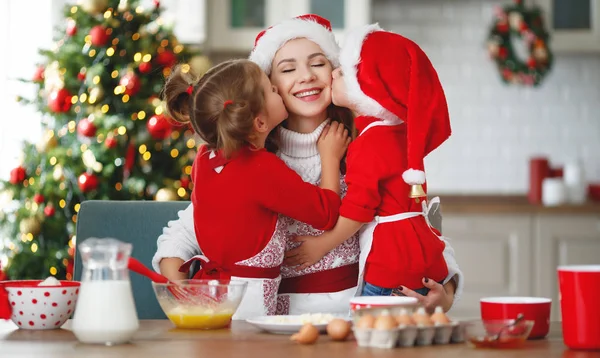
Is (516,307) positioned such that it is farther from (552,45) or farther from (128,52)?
(552,45)

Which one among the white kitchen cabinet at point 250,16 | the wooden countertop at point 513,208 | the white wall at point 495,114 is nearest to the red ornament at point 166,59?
the white kitchen cabinet at point 250,16

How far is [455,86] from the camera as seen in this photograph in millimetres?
4855

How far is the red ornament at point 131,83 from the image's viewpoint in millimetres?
3357

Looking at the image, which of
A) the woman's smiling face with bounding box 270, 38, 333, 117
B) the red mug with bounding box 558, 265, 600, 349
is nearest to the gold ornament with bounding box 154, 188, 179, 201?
the woman's smiling face with bounding box 270, 38, 333, 117

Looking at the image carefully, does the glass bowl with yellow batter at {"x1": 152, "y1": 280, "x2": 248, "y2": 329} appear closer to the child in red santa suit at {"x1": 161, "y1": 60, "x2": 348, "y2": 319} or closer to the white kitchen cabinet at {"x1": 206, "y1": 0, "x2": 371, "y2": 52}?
the child in red santa suit at {"x1": 161, "y1": 60, "x2": 348, "y2": 319}

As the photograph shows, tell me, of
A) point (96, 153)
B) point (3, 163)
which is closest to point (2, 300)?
point (96, 153)

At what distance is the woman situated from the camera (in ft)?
6.19

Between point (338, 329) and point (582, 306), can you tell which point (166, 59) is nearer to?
point (338, 329)

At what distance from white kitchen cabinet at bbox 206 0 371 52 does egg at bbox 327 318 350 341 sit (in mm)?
3308

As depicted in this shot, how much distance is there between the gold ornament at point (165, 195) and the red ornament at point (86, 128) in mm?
348

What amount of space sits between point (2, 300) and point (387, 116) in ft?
2.78

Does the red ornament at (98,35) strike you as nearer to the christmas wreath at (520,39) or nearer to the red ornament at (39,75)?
the red ornament at (39,75)

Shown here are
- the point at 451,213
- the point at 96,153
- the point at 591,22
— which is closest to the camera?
the point at 96,153

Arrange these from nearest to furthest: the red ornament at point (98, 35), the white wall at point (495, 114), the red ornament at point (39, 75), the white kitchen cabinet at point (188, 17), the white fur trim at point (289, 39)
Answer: the white fur trim at point (289, 39), the red ornament at point (98, 35), the red ornament at point (39, 75), the white kitchen cabinet at point (188, 17), the white wall at point (495, 114)
